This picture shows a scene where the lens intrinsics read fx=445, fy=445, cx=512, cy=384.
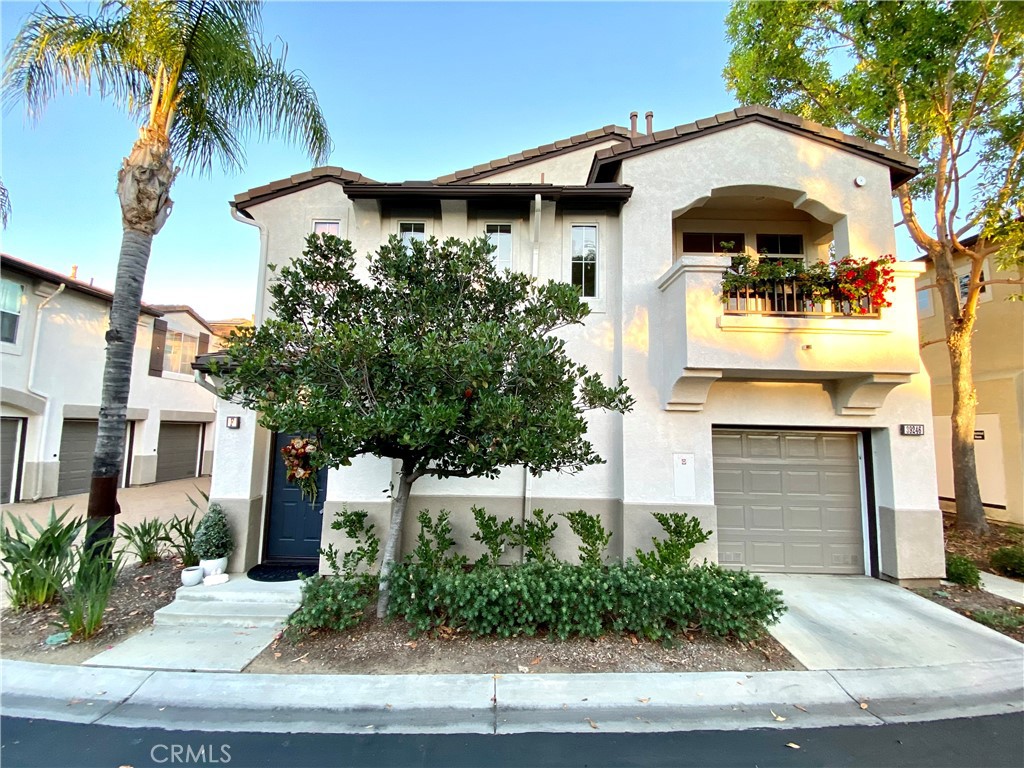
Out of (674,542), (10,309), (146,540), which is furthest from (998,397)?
(10,309)

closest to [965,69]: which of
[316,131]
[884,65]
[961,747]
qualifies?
[884,65]

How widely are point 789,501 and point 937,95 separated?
8084 mm

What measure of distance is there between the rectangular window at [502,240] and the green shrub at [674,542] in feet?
15.3

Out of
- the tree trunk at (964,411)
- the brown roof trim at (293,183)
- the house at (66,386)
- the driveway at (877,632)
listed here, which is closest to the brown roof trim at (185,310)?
the house at (66,386)

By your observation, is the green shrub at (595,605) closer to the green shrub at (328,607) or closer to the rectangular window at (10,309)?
the green shrub at (328,607)

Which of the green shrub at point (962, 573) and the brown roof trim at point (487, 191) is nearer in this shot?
the green shrub at point (962, 573)

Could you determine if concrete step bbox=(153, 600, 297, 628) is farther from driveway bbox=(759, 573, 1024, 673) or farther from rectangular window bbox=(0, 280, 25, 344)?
rectangular window bbox=(0, 280, 25, 344)

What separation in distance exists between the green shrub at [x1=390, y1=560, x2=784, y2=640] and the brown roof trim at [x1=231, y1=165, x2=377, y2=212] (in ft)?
21.2

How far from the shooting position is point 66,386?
12336mm

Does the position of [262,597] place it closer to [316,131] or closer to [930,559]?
[316,131]

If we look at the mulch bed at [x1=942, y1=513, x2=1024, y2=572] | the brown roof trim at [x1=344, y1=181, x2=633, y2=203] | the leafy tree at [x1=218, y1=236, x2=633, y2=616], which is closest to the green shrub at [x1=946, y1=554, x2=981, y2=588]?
the mulch bed at [x1=942, y1=513, x2=1024, y2=572]

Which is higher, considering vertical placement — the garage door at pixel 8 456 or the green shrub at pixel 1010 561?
the garage door at pixel 8 456

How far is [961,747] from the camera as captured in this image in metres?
3.39

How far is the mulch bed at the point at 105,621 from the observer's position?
452cm
